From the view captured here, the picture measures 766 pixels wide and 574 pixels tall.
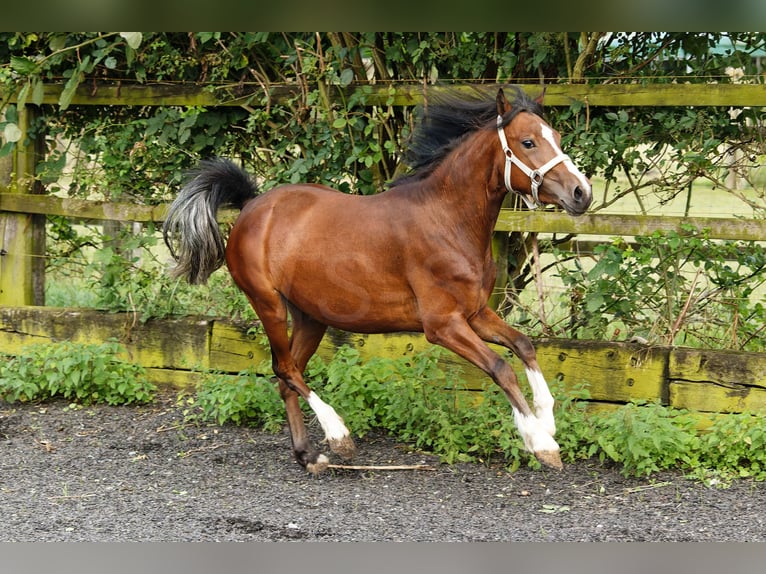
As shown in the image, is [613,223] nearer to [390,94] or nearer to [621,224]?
[621,224]

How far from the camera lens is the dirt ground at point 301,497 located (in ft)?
13.9

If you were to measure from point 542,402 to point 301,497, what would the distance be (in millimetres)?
1351

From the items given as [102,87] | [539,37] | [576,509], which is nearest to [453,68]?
[539,37]

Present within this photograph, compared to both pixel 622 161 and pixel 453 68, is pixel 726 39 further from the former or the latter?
pixel 453 68

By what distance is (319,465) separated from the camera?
16.7ft

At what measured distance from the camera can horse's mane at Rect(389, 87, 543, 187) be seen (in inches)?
188

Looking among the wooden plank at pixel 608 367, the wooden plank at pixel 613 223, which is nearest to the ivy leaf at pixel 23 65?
the wooden plank at pixel 613 223

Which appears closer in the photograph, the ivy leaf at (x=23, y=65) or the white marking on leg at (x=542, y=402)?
the white marking on leg at (x=542, y=402)

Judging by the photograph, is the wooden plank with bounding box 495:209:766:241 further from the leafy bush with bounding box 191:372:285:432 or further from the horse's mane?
the leafy bush with bounding box 191:372:285:432

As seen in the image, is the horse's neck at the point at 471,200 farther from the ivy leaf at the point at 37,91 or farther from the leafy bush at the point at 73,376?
the ivy leaf at the point at 37,91

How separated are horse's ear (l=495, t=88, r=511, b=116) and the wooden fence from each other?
1380 millimetres

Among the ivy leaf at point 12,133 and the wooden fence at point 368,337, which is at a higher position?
the ivy leaf at point 12,133

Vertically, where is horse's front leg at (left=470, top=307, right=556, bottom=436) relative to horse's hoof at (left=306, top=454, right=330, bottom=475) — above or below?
above

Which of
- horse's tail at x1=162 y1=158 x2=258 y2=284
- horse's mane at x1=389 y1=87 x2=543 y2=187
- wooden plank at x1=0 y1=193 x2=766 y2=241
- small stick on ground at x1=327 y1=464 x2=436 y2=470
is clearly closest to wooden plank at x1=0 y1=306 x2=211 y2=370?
wooden plank at x1=0 y1=193 x2=766 y2=241
